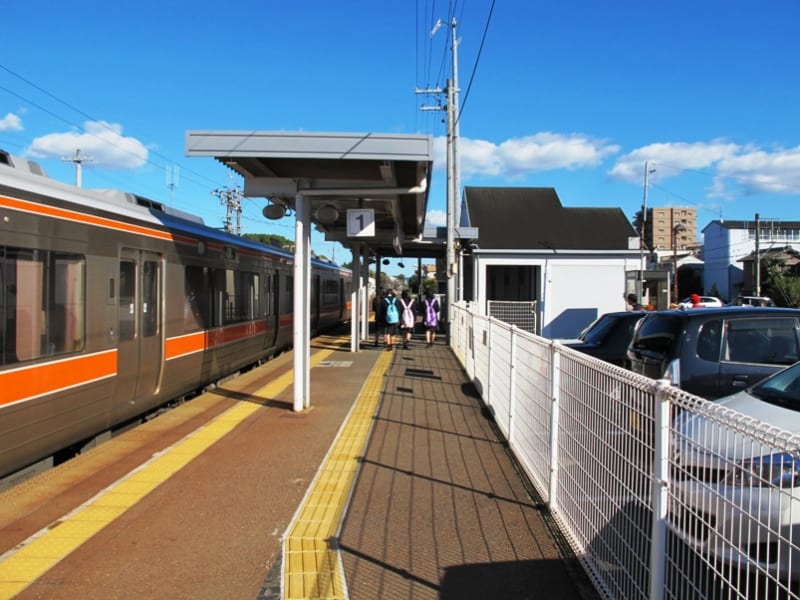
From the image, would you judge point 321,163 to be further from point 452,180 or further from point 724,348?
point 452,180

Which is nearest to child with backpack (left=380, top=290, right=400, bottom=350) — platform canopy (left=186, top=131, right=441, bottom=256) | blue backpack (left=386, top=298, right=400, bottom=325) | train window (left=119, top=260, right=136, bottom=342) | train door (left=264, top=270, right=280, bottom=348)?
blue backpack (left=386, top=298, right=400, bottom=325)

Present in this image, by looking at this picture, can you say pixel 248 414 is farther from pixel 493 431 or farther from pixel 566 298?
pixel 566 298

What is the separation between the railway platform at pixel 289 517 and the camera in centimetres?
374

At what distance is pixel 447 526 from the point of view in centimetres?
457

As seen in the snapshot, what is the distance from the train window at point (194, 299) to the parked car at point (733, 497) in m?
7.32

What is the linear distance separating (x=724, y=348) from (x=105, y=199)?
648 cm

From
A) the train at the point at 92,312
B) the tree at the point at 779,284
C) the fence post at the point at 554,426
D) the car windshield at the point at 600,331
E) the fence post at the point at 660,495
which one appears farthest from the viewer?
the tree at the point at 779,284

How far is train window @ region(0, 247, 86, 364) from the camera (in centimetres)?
501

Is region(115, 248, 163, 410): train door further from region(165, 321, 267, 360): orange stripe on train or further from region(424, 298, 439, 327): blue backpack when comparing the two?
region(424, 298, 439, 327): blue backpack

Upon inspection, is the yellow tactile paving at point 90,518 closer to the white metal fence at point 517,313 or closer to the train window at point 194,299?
the train window at point 194,299

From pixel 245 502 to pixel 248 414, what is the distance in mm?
3485

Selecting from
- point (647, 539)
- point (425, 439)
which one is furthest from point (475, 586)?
point (425, 439)

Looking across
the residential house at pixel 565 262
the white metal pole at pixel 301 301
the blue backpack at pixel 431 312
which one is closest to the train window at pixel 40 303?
the white metal pole at pixel 301 301

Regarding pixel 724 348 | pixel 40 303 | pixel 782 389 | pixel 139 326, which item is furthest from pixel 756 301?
pixel 40 303
